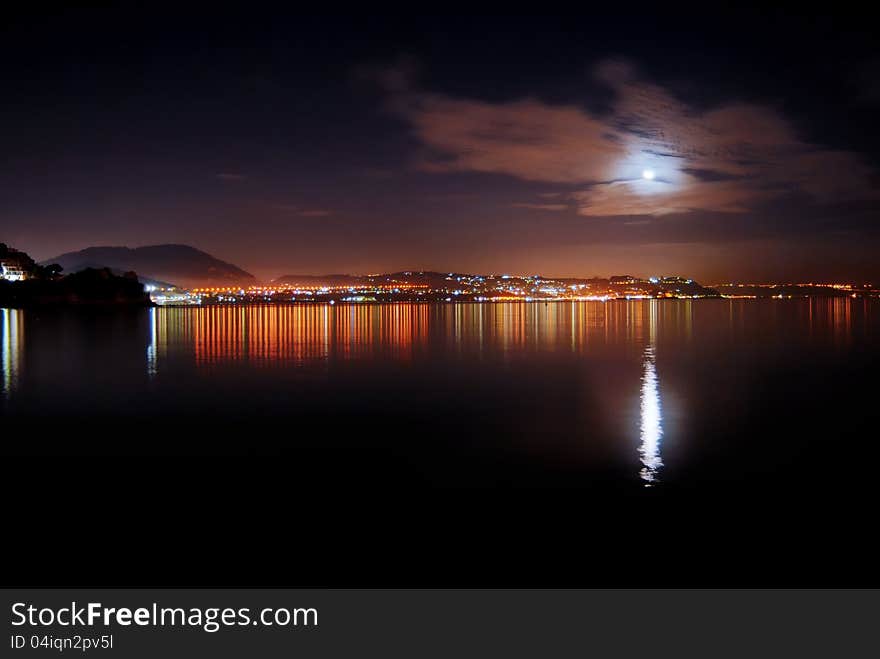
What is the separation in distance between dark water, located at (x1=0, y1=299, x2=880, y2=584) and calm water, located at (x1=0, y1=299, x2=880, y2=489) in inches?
2.7

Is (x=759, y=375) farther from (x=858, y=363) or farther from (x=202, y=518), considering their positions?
(x=202, y=518)

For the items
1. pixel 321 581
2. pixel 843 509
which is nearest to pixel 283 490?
pixel 321 581

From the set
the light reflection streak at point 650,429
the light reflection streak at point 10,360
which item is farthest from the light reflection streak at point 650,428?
the light reflection streak at point 10,360

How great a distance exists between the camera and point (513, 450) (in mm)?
10625

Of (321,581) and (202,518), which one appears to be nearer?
(321,581)

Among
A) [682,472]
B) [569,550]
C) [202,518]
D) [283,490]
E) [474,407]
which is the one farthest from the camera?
[474,407]

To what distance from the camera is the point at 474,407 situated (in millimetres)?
14891

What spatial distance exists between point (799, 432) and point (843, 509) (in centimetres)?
462

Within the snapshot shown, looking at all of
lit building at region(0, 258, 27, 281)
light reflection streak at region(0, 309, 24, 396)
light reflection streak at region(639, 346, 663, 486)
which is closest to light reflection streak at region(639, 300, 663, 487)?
light reflection streak at region(639, 346, 663, 486)

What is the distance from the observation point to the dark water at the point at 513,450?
6.78 meters

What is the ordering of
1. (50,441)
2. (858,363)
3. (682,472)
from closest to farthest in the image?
(682,472) < (50,441) < (858,363)

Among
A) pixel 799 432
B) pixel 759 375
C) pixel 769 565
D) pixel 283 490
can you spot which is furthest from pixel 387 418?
pixel 759 375

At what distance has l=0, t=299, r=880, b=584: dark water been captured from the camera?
6.78 meters

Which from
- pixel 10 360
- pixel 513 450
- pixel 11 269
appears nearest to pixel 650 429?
pixel 513 450
